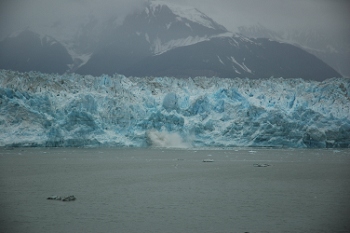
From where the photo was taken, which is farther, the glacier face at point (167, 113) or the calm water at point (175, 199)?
the glacier face at point (167, 113)

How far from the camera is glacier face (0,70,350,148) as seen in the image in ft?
96.2

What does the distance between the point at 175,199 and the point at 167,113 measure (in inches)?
764

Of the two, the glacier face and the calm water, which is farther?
the glacier face

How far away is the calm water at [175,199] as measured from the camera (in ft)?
31.3

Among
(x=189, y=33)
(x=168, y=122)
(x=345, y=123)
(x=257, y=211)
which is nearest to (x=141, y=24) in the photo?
(x=189, y=33)

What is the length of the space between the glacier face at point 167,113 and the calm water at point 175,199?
9119 millimetres

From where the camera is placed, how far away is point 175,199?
12.7 meters

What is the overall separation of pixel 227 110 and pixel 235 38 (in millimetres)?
40104

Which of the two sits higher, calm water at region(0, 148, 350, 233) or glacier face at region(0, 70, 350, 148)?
glacier face at region(0, 70, 350, 148)

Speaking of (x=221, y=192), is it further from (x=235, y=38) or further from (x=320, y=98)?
(x=235, y=38)

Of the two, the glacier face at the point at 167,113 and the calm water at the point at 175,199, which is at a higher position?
the glacier face at the point at 167,113

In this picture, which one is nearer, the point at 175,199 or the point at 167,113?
the point at 175,199

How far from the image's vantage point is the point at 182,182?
53.9 ft

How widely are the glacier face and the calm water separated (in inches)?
359
